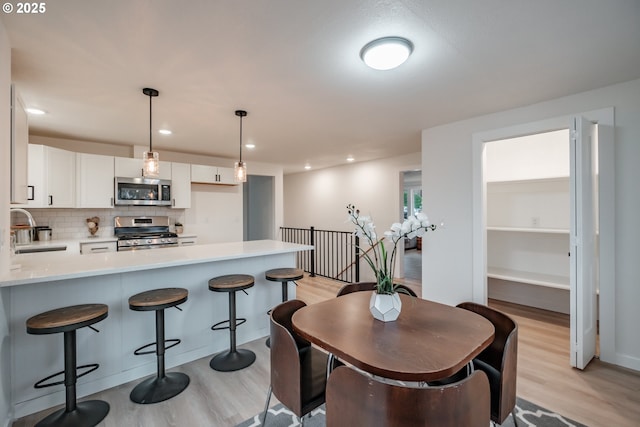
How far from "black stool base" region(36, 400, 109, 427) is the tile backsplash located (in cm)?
325

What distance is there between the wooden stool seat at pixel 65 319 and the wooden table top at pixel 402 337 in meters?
1.30

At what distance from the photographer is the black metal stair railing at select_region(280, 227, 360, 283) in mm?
6723

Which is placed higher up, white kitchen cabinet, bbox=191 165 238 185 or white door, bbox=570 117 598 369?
white kitchen cabinet, bbox=191 165 238 185

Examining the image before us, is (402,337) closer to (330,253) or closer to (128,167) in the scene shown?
(128,167)

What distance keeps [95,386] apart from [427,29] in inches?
132

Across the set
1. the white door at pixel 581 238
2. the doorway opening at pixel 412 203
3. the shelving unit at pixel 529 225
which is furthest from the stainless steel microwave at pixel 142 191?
the doorway opening at pixel 412 203

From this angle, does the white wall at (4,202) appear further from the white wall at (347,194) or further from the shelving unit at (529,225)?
the white wall at (347,194)

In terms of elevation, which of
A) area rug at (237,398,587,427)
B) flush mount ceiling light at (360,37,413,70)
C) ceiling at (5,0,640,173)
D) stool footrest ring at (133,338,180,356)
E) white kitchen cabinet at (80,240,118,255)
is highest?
ceiling at (5,0,640,173)

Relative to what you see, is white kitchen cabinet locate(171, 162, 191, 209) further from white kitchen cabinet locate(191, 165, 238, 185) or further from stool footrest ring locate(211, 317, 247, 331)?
stool footrest ring locate(211, 317, 247, 331)

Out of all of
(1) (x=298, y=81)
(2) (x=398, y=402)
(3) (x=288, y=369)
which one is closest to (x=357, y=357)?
(2) (x=398, y=402)

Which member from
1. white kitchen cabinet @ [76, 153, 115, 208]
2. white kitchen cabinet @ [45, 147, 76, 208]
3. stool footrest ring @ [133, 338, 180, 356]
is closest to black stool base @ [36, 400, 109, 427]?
stool footrest ring @ [133, 338, 180, 356]

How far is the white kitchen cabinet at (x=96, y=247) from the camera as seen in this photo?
3.95 metres

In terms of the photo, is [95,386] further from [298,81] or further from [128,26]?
[298,81]

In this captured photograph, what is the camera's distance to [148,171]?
107 inches
